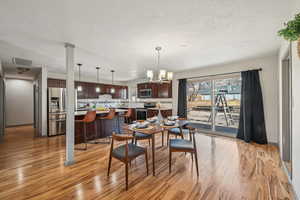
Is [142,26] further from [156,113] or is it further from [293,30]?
[156,113]

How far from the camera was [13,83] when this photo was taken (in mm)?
6195

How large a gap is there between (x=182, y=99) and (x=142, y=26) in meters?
3.70

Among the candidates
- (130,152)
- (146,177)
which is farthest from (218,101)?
(130,152)

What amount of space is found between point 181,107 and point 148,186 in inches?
148

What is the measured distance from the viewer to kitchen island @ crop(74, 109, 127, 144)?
12.8 ft

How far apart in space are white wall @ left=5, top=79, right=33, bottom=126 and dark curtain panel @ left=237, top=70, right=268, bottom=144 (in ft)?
30.7

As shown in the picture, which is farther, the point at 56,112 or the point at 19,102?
the point at 19,102

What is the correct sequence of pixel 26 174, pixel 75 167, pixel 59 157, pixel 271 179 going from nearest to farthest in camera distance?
1. pixel 271 179
2. pixel 26 174
3. pixel 75 167
4. pixel 59 157

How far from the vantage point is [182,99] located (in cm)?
530

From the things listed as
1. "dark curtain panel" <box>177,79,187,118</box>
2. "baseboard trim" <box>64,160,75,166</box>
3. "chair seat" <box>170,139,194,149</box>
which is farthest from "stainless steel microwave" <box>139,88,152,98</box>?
"baseboard trim" <box>64,160,75,166</box>

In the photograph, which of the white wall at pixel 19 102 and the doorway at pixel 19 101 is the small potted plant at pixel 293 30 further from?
the white wall at pixel 19 102

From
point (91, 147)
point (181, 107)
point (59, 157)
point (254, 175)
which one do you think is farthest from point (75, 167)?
point (181, 107)

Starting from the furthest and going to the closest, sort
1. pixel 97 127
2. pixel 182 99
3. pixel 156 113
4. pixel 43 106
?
pixel 156 113 → pixel 182 99 → pixel 43 106 → pixel 97 127

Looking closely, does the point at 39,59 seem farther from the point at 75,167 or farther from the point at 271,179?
the point at 271,179
